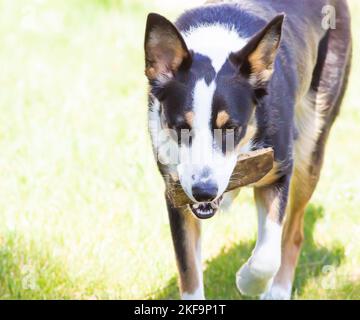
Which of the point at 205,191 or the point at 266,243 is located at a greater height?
the point at 205,191

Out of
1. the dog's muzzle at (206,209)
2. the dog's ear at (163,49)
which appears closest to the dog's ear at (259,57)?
the dog's ear at (163,49)

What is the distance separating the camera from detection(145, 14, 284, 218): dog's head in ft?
12.2

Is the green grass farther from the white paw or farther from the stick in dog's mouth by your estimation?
the stick in dog's mouth

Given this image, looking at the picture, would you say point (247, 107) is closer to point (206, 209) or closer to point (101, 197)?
point (206, 209)

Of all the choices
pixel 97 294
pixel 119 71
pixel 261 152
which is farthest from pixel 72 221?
pixel 119 71

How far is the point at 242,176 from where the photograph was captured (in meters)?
4.11

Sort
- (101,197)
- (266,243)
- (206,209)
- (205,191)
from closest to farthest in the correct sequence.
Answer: (205,191) → (206,209) → (266,243) → (101,197)

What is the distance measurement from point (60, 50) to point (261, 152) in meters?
4.27

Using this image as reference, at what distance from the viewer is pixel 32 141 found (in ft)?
20.4

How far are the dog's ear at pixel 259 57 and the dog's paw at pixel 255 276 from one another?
0.87m

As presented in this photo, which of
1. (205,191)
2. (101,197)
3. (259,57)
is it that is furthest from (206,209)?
(101,197)

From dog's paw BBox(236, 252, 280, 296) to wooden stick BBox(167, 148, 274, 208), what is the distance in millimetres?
406

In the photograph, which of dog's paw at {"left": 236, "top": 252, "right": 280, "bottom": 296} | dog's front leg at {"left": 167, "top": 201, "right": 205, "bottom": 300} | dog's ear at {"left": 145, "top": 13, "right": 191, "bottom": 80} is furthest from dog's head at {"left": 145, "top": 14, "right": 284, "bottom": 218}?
dog's paw at {"left": 236, "top": 252, "right": 280, "bottom": 296}

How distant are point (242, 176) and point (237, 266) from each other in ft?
3.24
